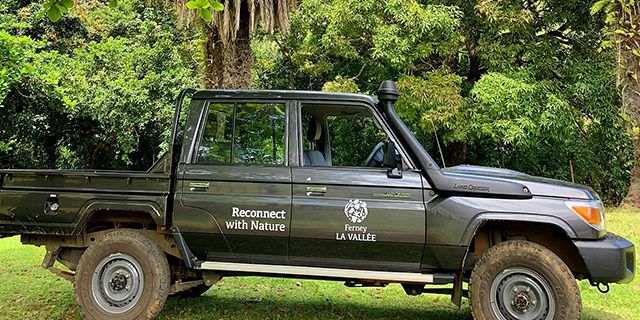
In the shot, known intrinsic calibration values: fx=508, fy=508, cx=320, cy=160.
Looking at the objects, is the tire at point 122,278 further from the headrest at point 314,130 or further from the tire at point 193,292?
the headrest at point 314,130

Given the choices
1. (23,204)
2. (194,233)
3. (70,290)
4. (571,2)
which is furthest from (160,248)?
(571,2)

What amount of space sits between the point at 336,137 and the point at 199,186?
5.96 feet

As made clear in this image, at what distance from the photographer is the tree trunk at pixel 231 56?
12.2 metres

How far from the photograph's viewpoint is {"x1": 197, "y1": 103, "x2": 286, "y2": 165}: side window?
462cm

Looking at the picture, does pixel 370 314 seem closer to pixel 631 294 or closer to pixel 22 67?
pixel 631 294

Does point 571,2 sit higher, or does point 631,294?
point 571,2

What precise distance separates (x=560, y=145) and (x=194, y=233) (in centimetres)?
1522

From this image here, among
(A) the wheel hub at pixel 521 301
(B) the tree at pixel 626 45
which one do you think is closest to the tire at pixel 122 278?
(A) the wheel hub at pixel 521 301

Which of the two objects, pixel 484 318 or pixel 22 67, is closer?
pixel 484 318

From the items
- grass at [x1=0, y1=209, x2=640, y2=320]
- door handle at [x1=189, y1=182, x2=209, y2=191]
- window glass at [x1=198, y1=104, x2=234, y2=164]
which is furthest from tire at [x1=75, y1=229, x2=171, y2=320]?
window glass at [x1=198, y1=104, x2=234, y2=164]

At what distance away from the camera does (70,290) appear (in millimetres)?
6035

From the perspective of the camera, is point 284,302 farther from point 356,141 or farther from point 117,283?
point 356,141

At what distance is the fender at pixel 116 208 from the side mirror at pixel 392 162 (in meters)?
2.06

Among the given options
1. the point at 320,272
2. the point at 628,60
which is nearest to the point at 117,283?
the point at 320,272
